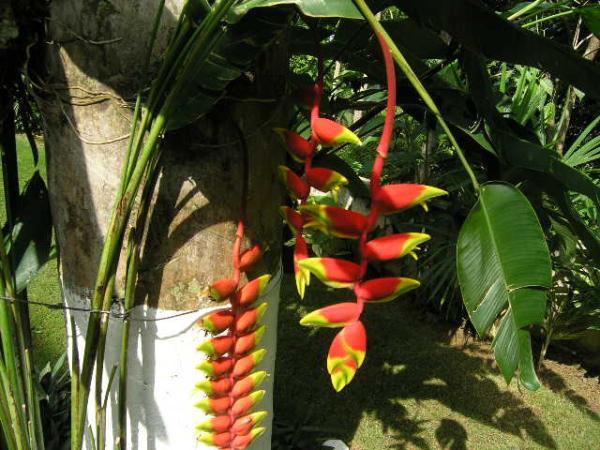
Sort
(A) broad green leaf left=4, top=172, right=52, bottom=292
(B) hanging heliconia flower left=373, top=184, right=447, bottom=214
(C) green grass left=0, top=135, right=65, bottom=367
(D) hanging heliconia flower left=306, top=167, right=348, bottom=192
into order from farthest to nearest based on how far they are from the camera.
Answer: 1. (C) green grass left=0, top=135, right=65, bottom=367
2. (A) broad green leaf left=4, top=172, right=52, bottom=292
3. (D) hanging heliconia flower left=306, top=167, right=348, bottom=192
4. (B) hanging heliconia flower left=373, top=184, right=447, bottom=214

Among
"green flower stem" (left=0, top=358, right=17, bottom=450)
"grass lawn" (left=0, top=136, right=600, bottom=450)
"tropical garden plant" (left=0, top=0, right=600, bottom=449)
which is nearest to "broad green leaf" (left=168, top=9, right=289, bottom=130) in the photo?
"tropical garden plant" (left=0, top=0, right=600, bottom=449)

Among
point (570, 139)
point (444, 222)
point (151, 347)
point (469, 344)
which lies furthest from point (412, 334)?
point (570, 139)

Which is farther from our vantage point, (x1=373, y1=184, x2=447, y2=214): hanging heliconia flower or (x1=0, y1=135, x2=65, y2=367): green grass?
(x1=0, y1=135, x2=65, y2=367): green grass

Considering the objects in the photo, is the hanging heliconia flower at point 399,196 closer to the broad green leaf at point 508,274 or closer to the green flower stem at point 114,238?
the broad green leaf at point 508,274

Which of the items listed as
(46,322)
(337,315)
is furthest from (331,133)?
(46,322)

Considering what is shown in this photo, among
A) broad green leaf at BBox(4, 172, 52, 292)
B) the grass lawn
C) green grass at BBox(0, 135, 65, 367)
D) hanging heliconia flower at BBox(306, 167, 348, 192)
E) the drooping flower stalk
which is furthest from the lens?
green grass at BBox(0, 135, 65, 367)

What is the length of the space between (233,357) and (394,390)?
156 centimetres

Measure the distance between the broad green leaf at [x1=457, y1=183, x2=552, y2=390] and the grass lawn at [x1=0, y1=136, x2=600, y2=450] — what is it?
1141mm

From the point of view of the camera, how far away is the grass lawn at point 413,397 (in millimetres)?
1927

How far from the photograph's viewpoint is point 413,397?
85.4 inches

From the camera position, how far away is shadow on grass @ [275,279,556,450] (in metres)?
1.94

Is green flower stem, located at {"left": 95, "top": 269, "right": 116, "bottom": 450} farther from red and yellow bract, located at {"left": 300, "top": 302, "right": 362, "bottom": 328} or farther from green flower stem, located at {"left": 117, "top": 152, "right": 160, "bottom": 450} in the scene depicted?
red and yellow bract, located at {"left": 300, "top": 302, "right": 362, "bottom": 328}

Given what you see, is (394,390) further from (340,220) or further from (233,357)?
(340,220)

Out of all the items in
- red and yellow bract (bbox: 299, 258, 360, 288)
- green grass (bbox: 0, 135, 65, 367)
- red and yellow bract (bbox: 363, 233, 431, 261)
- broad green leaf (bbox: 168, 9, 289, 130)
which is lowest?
green grass (bbox: 0, 135, 65, 367)
